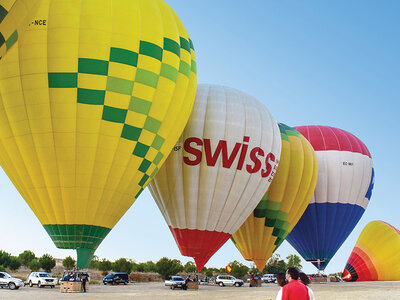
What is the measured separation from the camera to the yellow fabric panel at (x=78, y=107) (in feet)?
49.0

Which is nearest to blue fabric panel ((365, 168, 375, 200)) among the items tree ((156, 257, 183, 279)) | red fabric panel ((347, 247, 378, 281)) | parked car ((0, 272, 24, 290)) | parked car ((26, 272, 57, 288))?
red fabric panel ((347, 247, 378, 281))

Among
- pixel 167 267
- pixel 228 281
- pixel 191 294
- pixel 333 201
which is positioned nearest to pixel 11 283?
pixel 191 294

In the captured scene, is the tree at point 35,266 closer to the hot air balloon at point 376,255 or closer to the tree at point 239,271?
the tree at point 239,271

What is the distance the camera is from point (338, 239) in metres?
31.2

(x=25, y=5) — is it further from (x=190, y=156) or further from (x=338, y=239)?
(x=338, y=239)

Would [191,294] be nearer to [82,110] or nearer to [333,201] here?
[82,110]

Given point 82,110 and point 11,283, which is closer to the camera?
point 82,110

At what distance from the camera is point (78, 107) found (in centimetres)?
1512

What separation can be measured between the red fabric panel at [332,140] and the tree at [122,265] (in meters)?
34.1

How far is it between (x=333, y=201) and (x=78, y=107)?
2095cm

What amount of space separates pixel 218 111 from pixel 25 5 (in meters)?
13.9

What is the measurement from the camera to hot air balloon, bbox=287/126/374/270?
3066 cm

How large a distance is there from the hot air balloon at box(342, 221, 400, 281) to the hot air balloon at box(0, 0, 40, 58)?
1294 inches

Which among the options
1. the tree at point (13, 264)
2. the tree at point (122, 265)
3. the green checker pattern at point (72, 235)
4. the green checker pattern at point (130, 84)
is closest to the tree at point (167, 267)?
the tree at point (122, 265)
